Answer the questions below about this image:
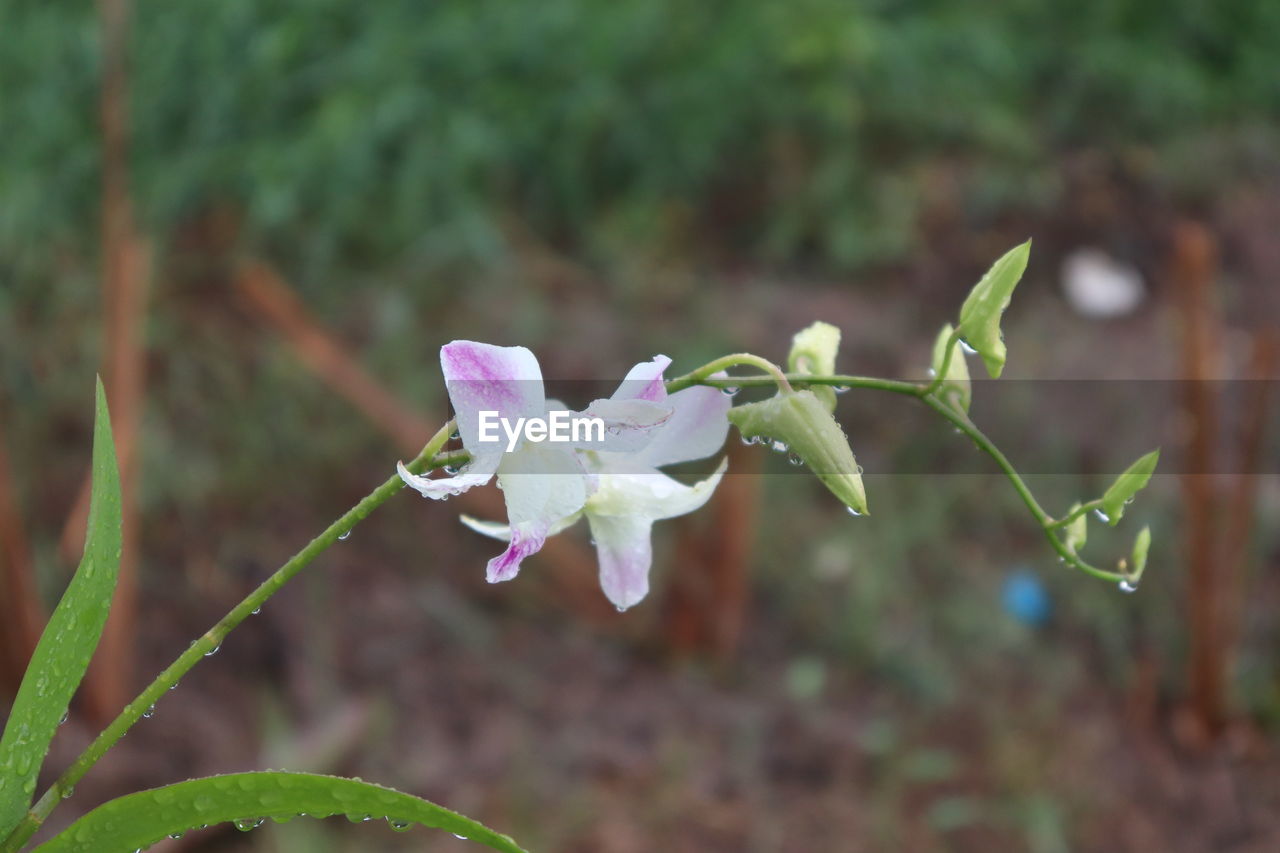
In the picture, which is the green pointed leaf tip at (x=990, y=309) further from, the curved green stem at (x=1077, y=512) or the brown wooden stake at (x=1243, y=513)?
the brown wooden stake at (x=1243, y=513)

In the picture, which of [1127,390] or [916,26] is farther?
[916,26]

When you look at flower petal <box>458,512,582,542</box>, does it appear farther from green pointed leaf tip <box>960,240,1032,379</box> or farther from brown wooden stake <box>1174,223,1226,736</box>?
brown wooden stake <box>1174,223,1226,736</box>

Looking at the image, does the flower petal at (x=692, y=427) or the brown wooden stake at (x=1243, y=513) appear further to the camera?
the brown wooden stake at (x=1243, y=513)

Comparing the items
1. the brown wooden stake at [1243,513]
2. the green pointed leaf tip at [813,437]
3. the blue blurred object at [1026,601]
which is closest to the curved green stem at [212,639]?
the green pointed leaf tip at [813,437]

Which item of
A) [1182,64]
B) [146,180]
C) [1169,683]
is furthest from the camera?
[1182,64]

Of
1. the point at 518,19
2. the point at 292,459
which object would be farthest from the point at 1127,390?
the point at 292,459

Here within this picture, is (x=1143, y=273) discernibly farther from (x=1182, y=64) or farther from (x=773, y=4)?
(x=773, y=4)

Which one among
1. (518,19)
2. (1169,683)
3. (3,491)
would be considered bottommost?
(1169,683)
